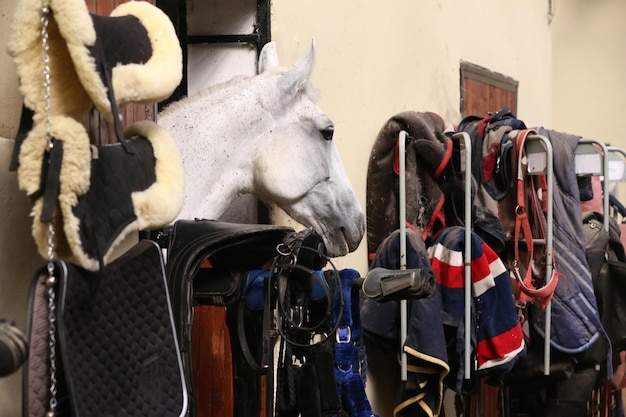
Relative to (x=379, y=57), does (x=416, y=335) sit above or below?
below

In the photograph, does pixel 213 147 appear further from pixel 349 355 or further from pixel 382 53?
pixel 382 53

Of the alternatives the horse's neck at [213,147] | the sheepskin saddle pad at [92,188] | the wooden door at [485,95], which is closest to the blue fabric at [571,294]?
the wooden door at [485,95]

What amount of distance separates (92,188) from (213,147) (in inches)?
33.5

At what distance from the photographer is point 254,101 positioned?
6.37 feet

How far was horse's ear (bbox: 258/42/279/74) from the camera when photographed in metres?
2.16

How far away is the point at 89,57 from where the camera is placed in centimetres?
106

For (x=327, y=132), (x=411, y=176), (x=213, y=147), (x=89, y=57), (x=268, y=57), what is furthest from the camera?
(x=411, y=176)

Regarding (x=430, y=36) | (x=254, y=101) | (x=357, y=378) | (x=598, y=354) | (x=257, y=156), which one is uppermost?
(x=430, y=36)

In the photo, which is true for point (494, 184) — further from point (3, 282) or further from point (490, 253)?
point (3, 282)

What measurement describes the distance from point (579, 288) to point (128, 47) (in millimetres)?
2083

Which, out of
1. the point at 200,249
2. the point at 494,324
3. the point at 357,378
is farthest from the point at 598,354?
the point at 200,249

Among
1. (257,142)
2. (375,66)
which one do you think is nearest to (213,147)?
(257,142)

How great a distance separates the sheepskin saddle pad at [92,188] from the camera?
1020 mm

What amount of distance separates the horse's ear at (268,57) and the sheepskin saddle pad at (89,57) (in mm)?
952
